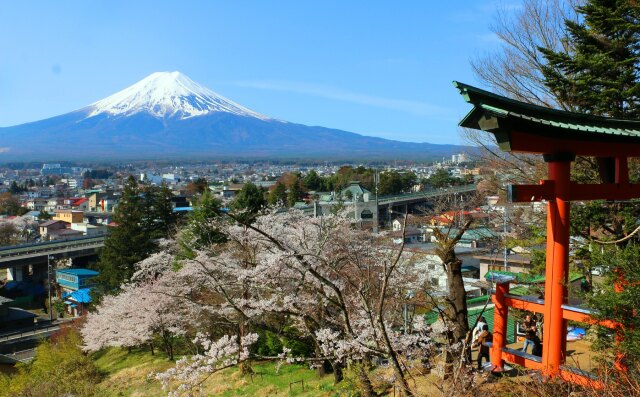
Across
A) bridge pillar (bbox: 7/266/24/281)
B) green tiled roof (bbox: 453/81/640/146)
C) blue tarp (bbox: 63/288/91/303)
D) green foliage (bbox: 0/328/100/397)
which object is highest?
green tiled roof (bbox: 453/81/640/146)

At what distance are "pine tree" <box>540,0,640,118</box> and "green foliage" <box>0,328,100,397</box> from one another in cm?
1360

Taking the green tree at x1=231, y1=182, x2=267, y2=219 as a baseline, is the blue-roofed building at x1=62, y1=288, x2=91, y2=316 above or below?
below

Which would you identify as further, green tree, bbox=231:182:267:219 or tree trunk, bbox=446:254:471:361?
green tree, bbox=231:182:267:219

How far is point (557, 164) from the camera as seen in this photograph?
4547mm

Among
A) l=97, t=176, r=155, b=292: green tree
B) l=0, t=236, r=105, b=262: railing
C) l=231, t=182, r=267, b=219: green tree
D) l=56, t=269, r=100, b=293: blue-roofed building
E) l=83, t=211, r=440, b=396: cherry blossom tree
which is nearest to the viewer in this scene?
l=83, t=211, r=440, b=396: cherry blossom tree

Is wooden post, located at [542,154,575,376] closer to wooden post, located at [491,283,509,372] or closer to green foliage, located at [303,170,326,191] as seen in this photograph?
wooden post, located at [491,283,509,372]

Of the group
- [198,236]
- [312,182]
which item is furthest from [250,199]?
[312,182]

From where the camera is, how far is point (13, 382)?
1460cm

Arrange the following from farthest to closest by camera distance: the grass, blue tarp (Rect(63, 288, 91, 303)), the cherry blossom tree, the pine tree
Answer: blue tarp (Rect(63, 288, 91, 303)), the grass, the pine tree, the cherry blossom tree

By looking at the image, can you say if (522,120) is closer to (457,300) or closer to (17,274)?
(457,300)

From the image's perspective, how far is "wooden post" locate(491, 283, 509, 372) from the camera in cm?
516

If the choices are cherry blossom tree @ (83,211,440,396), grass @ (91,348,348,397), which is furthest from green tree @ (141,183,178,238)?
grass @ (91,348,348,397)

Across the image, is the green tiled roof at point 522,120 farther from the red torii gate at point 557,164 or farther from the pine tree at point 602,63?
the pine tree at point 602,63

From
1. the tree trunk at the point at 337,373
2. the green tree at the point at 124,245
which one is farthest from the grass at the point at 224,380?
the green tree at the point at 124,245
